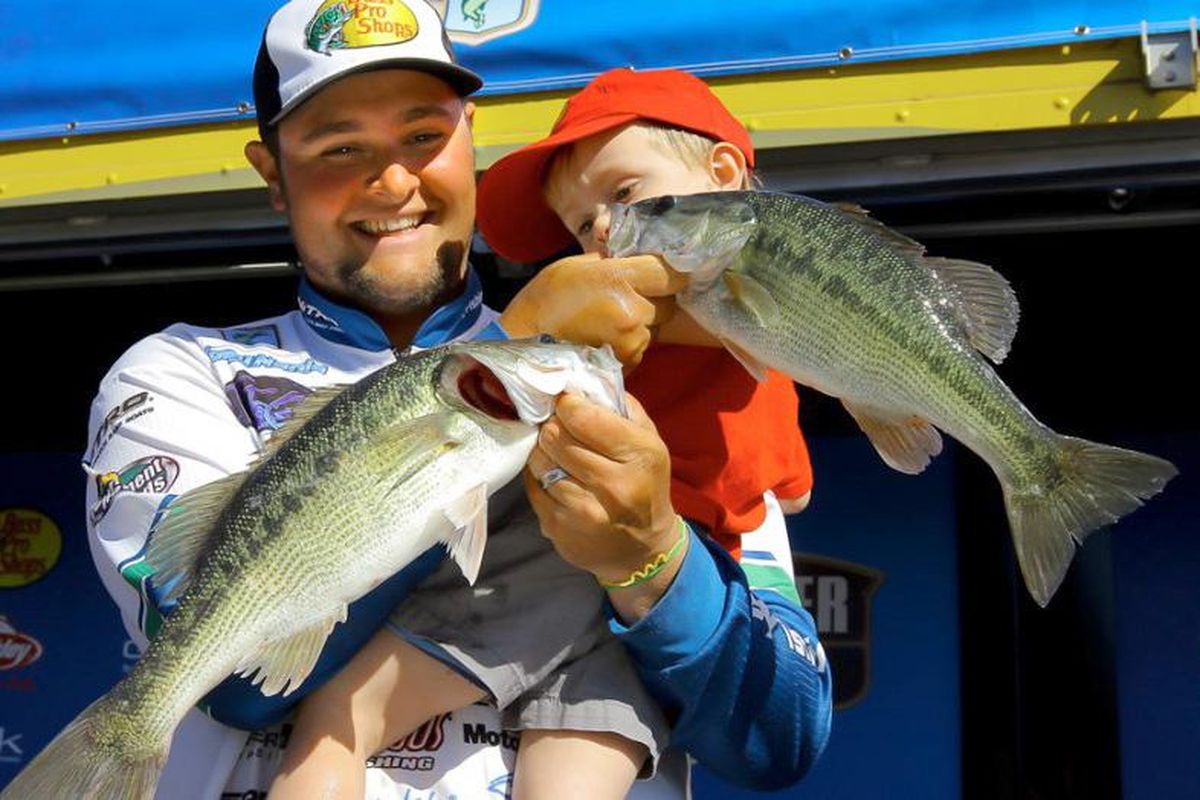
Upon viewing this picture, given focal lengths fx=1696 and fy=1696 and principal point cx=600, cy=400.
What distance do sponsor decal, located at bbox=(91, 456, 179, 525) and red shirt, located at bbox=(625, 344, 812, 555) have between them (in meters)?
0.73

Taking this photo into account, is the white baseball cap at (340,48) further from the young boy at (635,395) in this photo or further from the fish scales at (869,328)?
the fish scales at (869,328)

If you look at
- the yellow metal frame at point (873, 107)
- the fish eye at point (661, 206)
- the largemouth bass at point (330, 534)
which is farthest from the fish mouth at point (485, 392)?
the yellow metal frame at point (873, 107)

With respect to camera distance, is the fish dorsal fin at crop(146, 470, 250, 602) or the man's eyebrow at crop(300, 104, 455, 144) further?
the man's eyebrow at crop(300, 104, 455, 144)

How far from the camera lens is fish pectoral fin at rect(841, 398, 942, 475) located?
2.51 m

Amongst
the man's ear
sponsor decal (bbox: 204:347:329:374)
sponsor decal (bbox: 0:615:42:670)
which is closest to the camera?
sponsor decal (bbox: 204:347:329:374)

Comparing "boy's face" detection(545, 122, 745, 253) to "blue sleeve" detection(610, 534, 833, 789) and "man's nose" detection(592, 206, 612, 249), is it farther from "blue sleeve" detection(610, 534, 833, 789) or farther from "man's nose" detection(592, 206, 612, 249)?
"blue sleeve" detection(610, 534, 833, 789)

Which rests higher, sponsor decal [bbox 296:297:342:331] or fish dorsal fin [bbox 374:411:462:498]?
sponsor decal [bbox 296:297:342:331]

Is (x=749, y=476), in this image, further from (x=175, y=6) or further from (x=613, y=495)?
(x=175, y=6)

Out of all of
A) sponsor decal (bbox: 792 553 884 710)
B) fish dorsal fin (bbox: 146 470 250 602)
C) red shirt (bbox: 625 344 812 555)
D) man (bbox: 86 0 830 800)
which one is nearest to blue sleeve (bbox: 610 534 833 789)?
man (bbox: 86 0 830 800)

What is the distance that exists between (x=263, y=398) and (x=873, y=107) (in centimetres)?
156

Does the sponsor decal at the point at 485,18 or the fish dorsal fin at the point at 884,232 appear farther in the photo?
the sponsor decal at the point at 485,18

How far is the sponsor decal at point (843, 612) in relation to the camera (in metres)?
4.52

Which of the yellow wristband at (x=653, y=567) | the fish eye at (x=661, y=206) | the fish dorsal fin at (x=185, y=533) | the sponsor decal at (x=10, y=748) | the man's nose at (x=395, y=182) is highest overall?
the man's nose at (x=395, y=182)

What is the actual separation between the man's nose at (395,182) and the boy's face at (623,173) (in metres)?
0.26
